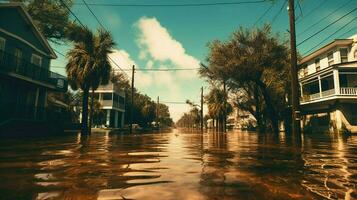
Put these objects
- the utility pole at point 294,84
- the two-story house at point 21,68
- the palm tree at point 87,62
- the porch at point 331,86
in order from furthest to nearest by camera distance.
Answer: the porch at point 331,86 → the palm tree at point 87,62 → the two-story house at point 21,68 → the utility pole at point 294,84

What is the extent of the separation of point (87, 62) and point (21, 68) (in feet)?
15.8

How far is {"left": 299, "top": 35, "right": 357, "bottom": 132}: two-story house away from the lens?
27.0 m

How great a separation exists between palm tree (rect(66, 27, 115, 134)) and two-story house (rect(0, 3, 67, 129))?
2844 millimetres

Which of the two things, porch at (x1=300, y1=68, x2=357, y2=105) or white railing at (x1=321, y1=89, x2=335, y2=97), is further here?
white railing at (x1=321, y1=89, x2=335, y2=97)

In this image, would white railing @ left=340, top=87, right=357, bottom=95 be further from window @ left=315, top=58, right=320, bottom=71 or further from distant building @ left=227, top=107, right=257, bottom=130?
distant building @ left=227, top=107, right=257, bottom=130

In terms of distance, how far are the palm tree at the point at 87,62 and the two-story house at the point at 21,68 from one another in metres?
2.84

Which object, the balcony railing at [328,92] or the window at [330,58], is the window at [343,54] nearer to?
the window at [330,58]

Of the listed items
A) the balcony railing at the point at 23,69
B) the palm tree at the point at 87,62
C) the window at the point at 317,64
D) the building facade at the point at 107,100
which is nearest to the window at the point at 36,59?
the balcony railing at the point at 23,69

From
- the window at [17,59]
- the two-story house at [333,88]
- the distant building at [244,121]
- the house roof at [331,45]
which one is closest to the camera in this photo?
the window at [17,59]

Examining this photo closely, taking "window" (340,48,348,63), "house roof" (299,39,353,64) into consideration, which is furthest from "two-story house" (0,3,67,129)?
"window" (340,48,348,63)

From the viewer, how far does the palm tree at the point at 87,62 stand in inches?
832

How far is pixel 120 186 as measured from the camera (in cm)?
304

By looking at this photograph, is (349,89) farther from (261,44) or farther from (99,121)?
(99,121)

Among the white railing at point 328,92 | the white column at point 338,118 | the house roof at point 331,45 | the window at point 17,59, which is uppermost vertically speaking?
the house roof at point 331,45
